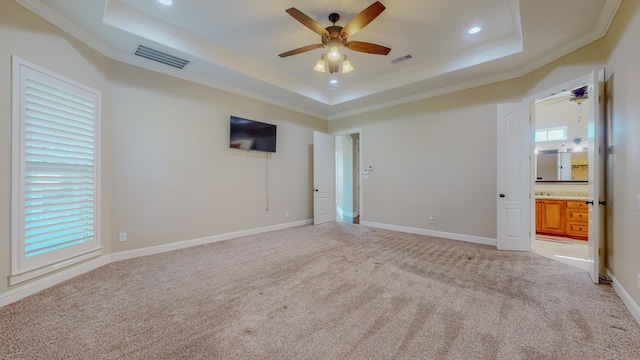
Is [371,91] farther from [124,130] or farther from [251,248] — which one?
[124,130]

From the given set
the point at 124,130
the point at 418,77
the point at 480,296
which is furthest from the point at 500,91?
the point at 124,130

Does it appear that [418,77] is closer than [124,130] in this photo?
No

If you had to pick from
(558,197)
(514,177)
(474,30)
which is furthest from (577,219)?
(474,30)

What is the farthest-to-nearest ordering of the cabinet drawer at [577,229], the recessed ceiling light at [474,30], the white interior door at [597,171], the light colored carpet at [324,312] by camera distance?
the cabinet drawer at [577,229] < the recessed ceiling light at [474,30] < the white interior door at [597,171] < the light colored carpet at [324,312]

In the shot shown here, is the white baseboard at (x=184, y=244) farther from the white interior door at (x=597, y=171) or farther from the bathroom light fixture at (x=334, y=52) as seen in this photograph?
the white interior door at (x=597, y=171)

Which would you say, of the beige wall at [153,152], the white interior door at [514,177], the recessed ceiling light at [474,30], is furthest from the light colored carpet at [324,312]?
the recessed ceiling light at [474,30]

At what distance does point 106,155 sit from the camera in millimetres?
3248

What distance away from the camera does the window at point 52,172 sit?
2.31 meters

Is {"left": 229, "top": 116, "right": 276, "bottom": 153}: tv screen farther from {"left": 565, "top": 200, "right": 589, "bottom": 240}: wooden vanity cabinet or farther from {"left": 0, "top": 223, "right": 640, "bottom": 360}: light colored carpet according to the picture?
{"left": 565, "top": 200, "right": 589, "bottom": 240}: wooden vanity cabinet

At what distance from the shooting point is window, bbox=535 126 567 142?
17.1ft

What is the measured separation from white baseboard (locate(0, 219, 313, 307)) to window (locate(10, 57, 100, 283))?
0.30 feet

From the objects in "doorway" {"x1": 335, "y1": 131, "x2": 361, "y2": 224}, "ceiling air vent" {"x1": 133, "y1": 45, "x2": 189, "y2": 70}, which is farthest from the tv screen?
"doorway" {"x1": 335, "y1": 131, "x2": 361, "y2": 224}

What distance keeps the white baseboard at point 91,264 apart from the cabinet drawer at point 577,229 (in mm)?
5990

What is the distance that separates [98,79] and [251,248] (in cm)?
309
